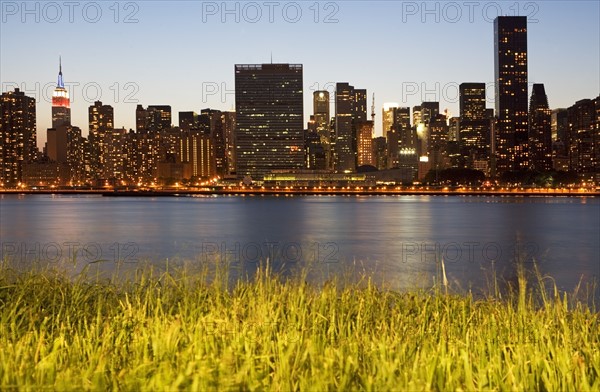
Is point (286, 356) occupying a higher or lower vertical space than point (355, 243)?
higher

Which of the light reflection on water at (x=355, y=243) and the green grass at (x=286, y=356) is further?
the light reflection on water at (x=355, y=243)

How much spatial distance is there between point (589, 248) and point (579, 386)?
210 feet

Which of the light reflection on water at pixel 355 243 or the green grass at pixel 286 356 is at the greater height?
the green grass at pixel 286 356

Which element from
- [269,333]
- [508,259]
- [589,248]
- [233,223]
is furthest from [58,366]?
[233,223]

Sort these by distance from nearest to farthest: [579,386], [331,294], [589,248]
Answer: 1. [579,386]
2. [331,294]
3. [589,248]

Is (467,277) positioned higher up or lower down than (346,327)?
lower down

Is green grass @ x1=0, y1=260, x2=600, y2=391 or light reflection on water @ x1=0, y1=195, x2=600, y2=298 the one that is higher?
green grass @ x1=0, y1=260, x2=600, y2=391

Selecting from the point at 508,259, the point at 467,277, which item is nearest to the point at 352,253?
the point at 508,259

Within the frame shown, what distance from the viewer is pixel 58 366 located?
265 inches

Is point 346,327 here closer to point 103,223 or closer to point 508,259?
point 508,259

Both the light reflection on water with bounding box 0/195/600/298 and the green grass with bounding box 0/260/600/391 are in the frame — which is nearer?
the green grass with bounding box 0/260/600/391

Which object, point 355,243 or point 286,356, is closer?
point 286,356

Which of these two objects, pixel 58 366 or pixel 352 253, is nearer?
pixel 58 366

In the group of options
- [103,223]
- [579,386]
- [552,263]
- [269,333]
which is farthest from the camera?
[103,223]
